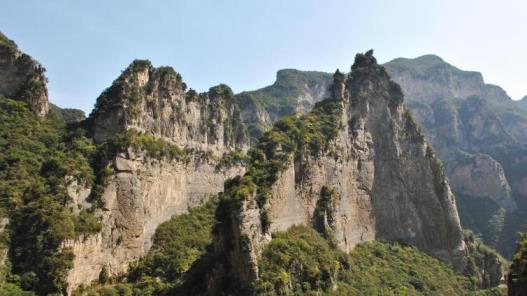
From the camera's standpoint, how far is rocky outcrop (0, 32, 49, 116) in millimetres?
62125

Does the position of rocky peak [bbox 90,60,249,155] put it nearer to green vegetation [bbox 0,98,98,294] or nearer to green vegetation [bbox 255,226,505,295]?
green vegetation [bbox 0,98,98,294]

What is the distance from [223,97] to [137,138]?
34838mm

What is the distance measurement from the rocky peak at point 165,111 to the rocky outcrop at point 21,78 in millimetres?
6843

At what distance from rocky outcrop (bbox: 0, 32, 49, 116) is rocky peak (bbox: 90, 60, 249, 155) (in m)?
6.84

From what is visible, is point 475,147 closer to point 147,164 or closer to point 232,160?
point 232,160

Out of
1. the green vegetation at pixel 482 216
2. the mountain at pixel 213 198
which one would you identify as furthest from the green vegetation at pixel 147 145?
the green vegetation at pixel 482 216

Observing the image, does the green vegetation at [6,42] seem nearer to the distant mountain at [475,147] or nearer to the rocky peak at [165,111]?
the rocky peak at [165,111]

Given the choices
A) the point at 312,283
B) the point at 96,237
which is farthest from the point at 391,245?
the point at 96,237

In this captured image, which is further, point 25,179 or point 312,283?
point 25,179

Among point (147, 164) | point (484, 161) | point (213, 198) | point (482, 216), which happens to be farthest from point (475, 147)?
point (147, 164)

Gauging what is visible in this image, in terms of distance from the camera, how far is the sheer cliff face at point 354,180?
4941cm

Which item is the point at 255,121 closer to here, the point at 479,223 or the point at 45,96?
the point at 479,223

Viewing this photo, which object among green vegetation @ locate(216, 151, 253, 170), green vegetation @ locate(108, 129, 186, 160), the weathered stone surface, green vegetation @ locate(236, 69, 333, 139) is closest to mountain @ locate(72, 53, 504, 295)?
the weathered stone surface

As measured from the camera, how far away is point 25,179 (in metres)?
51.7
